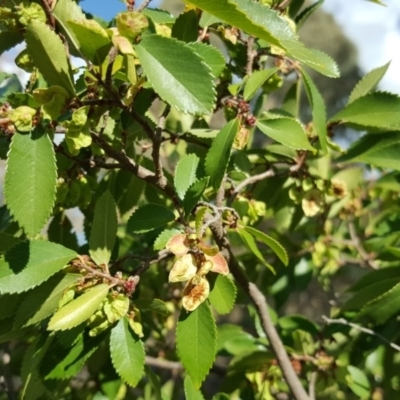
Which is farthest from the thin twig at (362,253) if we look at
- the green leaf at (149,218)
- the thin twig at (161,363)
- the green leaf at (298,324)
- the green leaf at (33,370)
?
the green leaf at (33,370)

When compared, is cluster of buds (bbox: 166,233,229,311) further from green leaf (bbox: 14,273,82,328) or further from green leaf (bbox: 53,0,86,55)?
green leaf (bbox: 53,0,86,55)

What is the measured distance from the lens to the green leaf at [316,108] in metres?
0.81

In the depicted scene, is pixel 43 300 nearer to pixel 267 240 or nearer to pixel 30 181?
pixel 30 181

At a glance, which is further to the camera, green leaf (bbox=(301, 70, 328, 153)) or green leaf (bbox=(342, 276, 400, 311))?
green leaf (bbox=(342, 276, 400, 311))

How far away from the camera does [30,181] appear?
0.61 m

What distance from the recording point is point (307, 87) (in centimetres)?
81

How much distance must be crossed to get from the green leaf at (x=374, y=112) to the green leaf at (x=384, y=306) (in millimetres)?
267

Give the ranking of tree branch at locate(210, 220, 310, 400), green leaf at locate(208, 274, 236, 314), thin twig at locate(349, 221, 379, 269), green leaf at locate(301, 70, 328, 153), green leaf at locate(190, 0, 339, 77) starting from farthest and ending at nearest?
thin twig at locate(349, 221, 379, 269)
tree branch at locate(210, 220, 310, 400)
green leaf at locate(301, 70, 328, 153)
green leaf at locate(208, 274, 236, 314)
green leaf at locate(190, 0, 339, 77)

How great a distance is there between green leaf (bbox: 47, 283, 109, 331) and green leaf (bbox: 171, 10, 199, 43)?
13.1 inches

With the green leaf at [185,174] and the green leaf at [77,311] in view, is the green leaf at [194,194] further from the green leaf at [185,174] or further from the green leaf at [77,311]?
the green leaf at [77,311]

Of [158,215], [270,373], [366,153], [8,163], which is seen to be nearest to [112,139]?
[158,215]

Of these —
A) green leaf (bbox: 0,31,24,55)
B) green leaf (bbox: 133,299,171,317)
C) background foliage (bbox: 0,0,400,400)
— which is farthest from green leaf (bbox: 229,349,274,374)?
green leaf (bbox: 0,31,24,55)

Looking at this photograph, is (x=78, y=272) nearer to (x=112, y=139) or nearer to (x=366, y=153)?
(x=112, y=139)

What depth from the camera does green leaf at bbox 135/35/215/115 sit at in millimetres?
572
